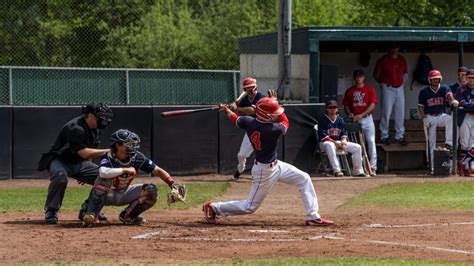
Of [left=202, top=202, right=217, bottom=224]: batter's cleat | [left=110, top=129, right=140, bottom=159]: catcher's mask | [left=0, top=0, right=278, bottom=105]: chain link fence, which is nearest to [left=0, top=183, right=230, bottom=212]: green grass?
[left=202, top=202, right=217, bottom=224]: batter's cleat

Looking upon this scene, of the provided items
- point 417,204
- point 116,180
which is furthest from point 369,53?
point 116,180

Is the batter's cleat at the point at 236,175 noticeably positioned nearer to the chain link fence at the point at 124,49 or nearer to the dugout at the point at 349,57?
the dugout at the point at 349,57

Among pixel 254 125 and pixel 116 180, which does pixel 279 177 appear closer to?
pixel 254 125

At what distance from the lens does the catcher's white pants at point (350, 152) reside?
1797 cm

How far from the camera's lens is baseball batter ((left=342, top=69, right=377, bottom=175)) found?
18781mm

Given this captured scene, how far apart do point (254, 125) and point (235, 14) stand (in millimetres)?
19662

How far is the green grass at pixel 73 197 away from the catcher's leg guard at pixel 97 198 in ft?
7.29

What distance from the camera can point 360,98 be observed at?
18969 mm

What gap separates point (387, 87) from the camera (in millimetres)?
20031

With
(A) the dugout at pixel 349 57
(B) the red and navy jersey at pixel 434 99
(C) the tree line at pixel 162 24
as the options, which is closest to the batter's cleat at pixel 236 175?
(A) the dugout at pixel 349 57

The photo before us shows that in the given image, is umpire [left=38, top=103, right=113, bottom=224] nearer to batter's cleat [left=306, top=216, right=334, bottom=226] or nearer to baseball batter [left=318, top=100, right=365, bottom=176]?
batter's cleat [left=306, top=216, right=334, bottom=226]

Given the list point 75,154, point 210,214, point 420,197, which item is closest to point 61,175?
point 75,154

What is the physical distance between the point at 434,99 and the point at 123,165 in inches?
345

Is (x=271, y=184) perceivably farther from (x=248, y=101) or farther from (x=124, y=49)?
(x=124, y=49)
